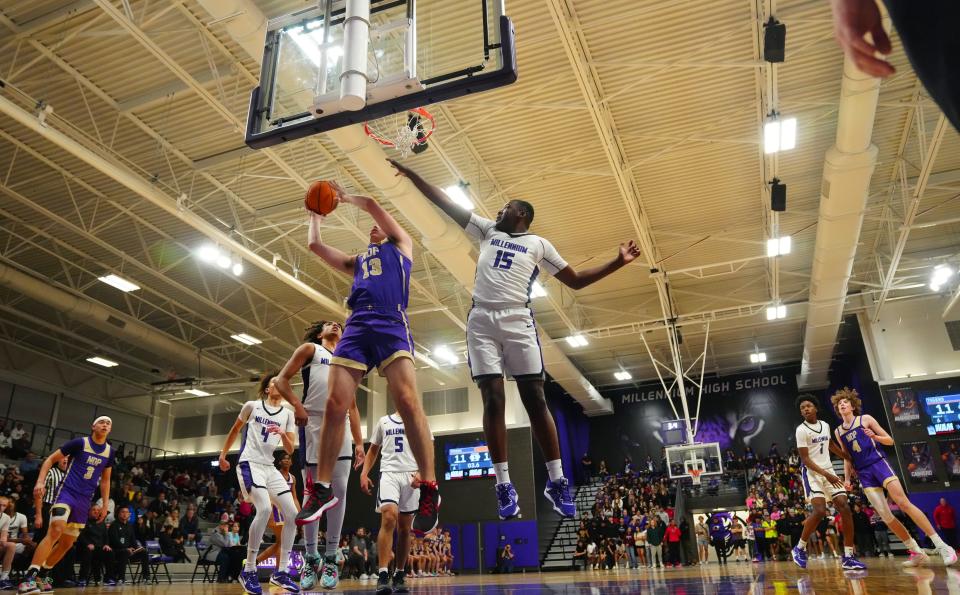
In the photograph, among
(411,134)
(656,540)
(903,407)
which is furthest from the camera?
(903,407)

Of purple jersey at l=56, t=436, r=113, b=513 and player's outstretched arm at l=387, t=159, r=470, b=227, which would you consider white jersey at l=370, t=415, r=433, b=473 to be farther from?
purple jersey at l=56, t=436, r=113, b=513

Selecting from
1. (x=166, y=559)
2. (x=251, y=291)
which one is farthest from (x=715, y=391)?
(x=166, y=559)

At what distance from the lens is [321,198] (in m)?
4.51

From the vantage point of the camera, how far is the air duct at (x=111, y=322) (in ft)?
55.1

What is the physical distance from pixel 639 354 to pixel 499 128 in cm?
1561

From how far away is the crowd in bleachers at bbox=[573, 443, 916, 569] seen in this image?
676 inches

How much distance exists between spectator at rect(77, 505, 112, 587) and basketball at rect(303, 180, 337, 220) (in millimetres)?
8614

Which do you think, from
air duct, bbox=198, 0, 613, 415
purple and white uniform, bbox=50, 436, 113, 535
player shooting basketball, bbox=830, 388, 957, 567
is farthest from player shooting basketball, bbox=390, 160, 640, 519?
purple and white uniform, bbox=50, 436, 113, 535

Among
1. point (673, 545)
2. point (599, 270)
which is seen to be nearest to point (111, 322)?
point (673, 545)

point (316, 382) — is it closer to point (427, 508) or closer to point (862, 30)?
point (427, 508)

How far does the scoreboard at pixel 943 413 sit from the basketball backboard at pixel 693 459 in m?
5.93

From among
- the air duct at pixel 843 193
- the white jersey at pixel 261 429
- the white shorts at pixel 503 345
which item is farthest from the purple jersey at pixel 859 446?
the white jersey at pixel 261 429

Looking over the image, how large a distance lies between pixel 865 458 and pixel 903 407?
49.3 feet

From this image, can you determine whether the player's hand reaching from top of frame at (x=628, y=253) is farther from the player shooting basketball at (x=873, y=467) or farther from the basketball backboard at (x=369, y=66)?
the player shooting basketball at (x=873, y=467)
